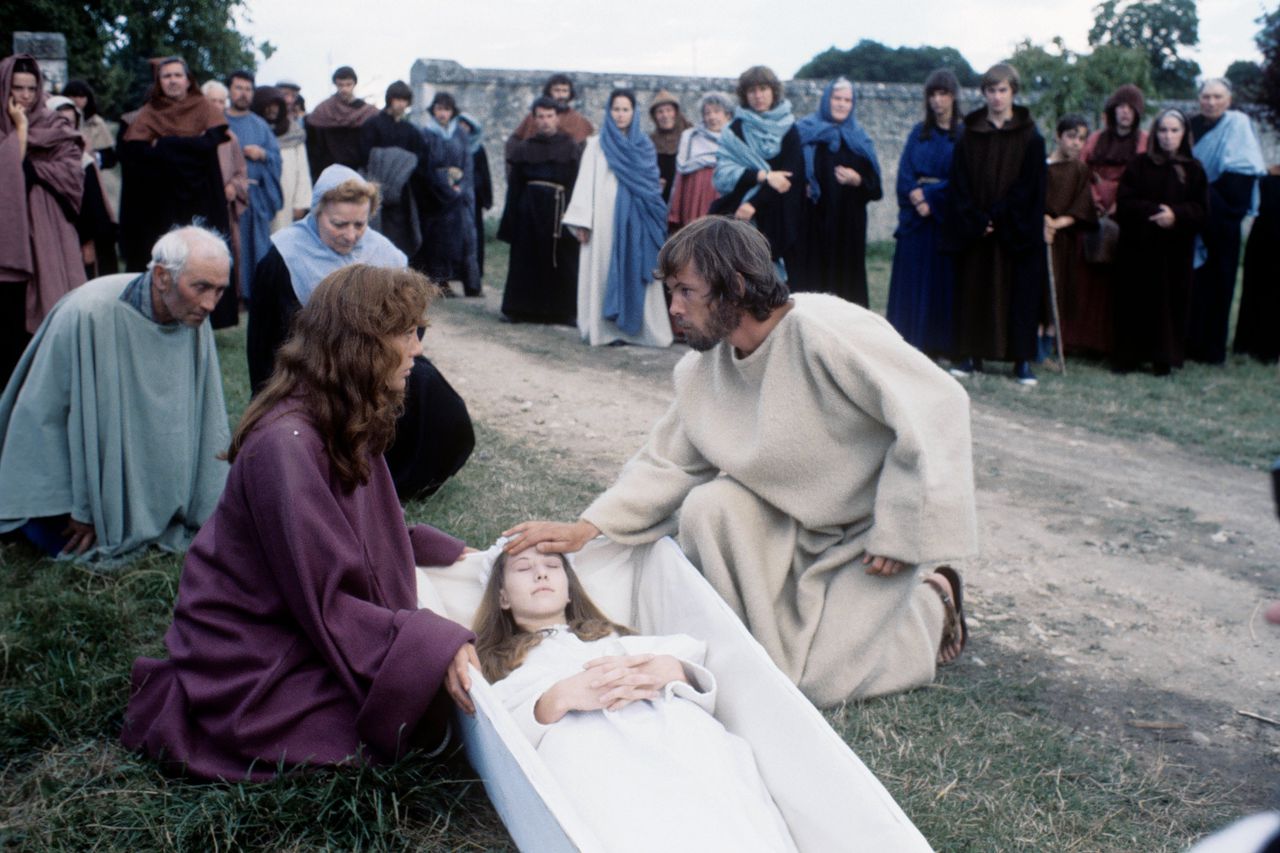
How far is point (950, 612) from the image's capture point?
4.02 meters

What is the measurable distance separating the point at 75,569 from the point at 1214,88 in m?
9.25

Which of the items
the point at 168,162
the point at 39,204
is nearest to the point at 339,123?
the point at 168,162

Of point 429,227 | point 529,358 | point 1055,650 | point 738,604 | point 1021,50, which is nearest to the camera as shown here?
point 738,604

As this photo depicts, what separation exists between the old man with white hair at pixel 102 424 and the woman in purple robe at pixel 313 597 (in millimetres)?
1700

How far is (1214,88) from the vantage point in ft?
32.9

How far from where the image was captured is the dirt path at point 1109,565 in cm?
383

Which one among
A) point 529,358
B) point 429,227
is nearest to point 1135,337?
point 529,358

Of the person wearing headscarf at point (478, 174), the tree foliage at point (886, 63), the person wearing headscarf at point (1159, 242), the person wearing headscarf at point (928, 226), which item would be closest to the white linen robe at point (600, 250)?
the person wearing headscarf at point (928, 226)

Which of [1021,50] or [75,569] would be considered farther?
[1021,50]

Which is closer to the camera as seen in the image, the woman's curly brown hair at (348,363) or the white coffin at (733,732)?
the white coffin at (733,732)

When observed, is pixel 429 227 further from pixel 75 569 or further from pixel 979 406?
pixel 75 569

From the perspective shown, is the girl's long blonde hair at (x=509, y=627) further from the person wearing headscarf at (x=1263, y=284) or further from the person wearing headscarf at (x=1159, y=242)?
the person wearing headscarf at (x=1263, y=284)

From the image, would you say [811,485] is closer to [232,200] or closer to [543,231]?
[232,200]

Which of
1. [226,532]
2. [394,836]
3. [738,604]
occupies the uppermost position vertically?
[226,532]
